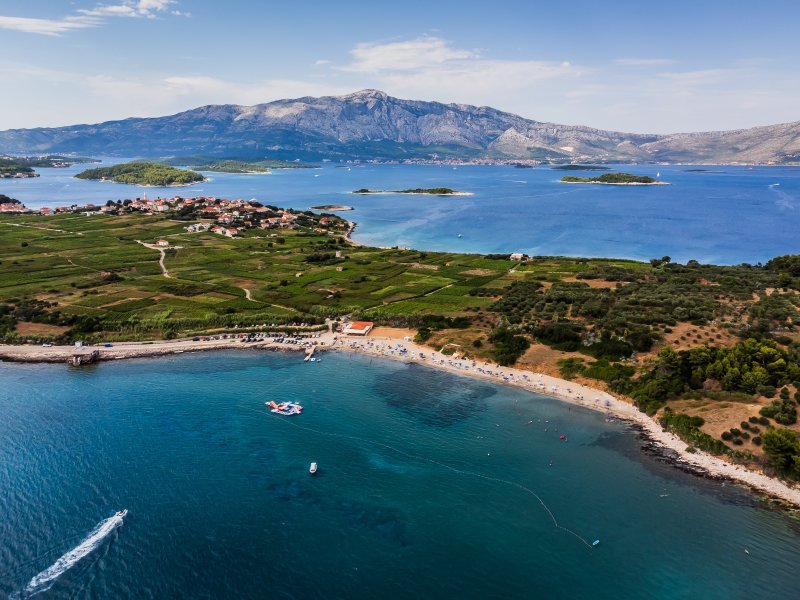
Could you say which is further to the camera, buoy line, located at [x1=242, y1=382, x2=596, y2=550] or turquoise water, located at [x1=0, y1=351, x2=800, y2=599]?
buoy line, located at [x1=242, y1=382, x2=596, y2=550]

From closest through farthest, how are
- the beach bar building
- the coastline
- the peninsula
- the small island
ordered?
the coastline → the peninsula → the beach bar building → the small island

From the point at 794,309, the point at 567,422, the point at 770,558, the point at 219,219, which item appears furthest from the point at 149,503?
the point at 219,219

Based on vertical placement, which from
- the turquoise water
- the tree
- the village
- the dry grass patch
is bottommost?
the turquoise water

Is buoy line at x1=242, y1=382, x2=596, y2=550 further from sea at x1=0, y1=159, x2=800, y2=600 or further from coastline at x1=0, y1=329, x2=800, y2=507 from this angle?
coastline at x1=0, y1=329, x2=800, y2=507

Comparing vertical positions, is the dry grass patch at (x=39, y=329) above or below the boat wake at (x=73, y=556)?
above

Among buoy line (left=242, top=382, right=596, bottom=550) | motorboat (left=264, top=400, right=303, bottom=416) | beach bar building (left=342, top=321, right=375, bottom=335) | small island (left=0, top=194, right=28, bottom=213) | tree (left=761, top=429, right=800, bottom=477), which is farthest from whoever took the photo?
small island (left=0, top=194, right=28, bottom=213)

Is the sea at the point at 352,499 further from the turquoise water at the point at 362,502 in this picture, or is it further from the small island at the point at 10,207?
the small island at the point at 10,207

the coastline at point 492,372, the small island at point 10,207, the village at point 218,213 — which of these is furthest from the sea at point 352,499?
the small island at point 10,207

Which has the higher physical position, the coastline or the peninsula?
the peninsula

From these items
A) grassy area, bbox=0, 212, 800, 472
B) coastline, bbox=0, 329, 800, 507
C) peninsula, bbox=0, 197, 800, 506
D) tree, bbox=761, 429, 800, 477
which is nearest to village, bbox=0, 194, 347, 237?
peninsula, bbox=0, 197, 800, 506
